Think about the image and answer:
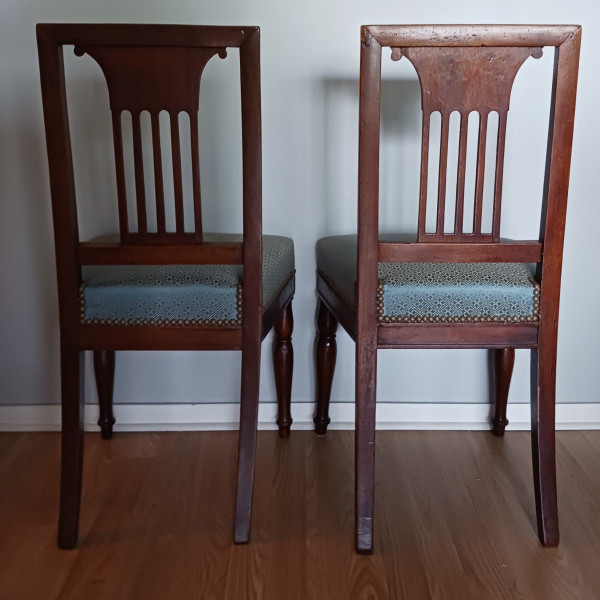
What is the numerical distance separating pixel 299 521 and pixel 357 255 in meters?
0.59

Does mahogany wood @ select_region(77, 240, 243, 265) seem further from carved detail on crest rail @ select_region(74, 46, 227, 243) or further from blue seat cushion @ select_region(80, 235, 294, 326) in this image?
carved detail on crest rail @ select_region(74, 46, 227, 243)

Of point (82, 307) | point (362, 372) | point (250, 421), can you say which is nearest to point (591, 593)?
point (362, 372)

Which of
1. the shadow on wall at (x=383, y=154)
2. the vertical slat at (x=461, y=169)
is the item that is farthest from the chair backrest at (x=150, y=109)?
the shadow on wall at (x=383, y=154)

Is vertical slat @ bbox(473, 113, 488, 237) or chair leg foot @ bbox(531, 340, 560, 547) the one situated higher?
vertical slat @ bbox(473, 113, 488, 237)

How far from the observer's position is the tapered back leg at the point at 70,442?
53.4 inches

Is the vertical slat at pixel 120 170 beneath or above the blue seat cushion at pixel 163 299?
above

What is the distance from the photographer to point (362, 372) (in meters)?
1.35

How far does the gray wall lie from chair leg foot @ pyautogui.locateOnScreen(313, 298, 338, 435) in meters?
0.07

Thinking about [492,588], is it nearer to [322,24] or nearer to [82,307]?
[82,307]

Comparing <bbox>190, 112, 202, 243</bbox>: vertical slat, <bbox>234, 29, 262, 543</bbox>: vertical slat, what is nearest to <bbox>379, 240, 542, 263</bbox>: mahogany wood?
<bbox>234, 29, 262, 543</bbox>: vertical slat

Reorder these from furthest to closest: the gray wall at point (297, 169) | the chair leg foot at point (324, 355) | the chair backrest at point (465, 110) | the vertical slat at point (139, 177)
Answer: the chair leg foot at point (324, 355) → the gray wall at point (297, 169) → the vertical slat at point (139, 177) → the chair backrest at point (465, 110)

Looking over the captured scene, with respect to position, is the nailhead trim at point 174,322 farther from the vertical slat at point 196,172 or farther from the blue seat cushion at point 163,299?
the vertical slat at point 196,172

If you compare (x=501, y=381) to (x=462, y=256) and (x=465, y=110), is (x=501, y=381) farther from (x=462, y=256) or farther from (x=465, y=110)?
(x=465, y=110)

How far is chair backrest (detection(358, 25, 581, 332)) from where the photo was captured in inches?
46.8
